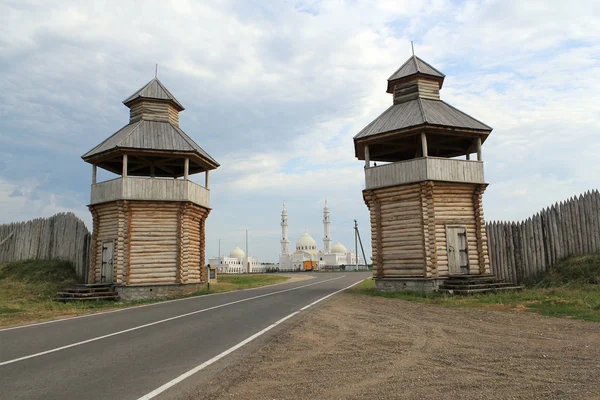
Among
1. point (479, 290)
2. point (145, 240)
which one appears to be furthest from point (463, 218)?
point (145, 240)

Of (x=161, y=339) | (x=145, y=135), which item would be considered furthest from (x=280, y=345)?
(x=145, y=135)

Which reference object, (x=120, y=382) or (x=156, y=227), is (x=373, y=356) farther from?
(x=156, y=227)

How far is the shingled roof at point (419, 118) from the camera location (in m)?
20.9

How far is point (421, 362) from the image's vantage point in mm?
6891

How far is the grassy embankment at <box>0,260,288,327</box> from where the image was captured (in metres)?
16.0

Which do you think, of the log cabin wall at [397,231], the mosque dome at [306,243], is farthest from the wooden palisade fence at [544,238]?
the mosque dome at [306,243]

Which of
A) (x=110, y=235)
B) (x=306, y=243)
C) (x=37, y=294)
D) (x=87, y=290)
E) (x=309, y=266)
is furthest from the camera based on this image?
(x=306, y=243)

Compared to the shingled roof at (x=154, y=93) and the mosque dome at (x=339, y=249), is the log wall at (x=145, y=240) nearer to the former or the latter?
the shingled roof at (x=154, y=93)

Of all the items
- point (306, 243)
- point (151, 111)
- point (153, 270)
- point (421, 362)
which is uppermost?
point (151, 111)

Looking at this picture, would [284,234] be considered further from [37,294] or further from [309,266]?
[37,294]

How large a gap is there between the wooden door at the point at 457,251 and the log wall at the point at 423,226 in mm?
201

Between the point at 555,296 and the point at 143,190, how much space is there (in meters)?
19.1

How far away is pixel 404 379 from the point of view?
593 cm

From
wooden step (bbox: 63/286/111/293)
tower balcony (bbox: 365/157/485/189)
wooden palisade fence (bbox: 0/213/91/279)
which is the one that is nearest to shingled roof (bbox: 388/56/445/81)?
tower balcony (bbox: 365/157/485/189)
